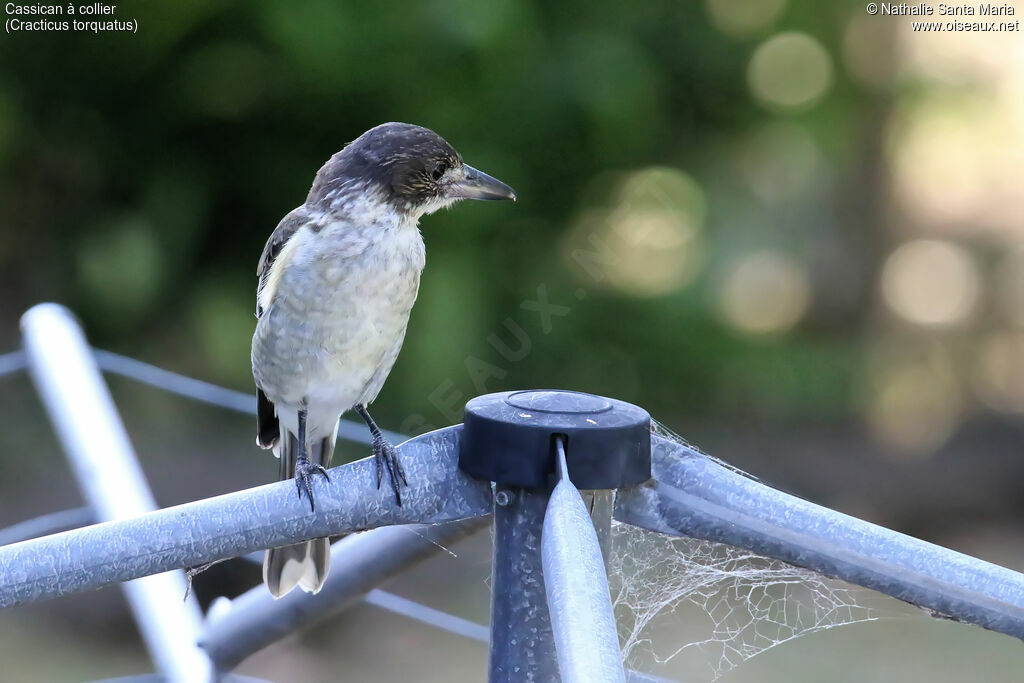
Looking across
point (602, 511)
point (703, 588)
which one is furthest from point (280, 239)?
point (602, 511)

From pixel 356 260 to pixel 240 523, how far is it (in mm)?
915

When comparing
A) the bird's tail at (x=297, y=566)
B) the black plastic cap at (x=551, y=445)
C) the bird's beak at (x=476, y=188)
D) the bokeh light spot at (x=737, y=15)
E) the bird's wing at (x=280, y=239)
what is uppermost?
the bokeh light spot at (x=737, y=15)

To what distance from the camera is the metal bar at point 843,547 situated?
880mm

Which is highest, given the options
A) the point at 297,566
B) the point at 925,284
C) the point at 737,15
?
the point at 737,15

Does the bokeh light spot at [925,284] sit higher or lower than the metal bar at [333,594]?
lower

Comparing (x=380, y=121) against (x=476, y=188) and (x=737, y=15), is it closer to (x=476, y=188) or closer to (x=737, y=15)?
(x=737, y=15)

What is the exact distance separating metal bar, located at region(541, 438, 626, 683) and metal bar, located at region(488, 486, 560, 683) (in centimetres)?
8

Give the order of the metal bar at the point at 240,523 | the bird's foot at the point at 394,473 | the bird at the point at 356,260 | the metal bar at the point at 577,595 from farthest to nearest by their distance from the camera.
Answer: the bird at the point at 356,260, the bird's foot at the point at 394,473, the metal bar at the point at 240,523, the metal bar at the point at 577,595

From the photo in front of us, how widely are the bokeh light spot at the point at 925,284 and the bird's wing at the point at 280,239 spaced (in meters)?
3.46

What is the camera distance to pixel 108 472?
1436 millimetres

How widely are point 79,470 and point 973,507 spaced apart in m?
3.92

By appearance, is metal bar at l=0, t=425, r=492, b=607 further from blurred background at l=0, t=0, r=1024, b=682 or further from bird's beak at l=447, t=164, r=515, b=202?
blurred background at l=0, t=0, r=1024, b=682

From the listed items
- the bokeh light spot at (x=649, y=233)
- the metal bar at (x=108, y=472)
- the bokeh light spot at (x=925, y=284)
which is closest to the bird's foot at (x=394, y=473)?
the metal bar at (x=108, y=472)

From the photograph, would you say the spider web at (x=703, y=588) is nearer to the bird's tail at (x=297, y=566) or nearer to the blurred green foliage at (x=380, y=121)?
the bird's tail at (x=297, y=566)
